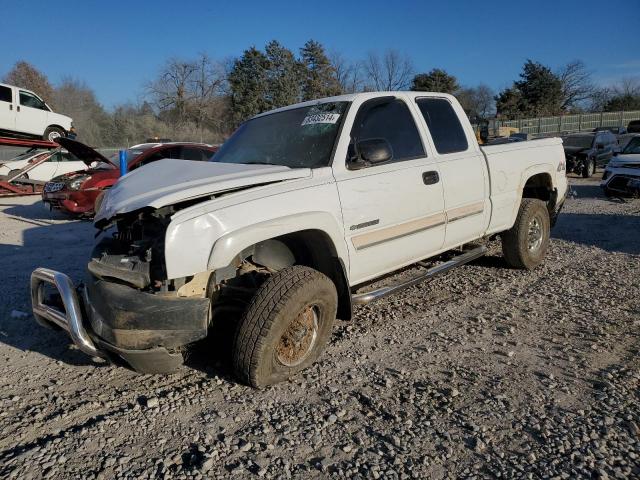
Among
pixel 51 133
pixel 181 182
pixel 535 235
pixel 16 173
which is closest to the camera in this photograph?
pixel 181 182

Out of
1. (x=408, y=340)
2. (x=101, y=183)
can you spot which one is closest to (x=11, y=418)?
(x=408, y=340)

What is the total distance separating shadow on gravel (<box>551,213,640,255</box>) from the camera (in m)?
7.01

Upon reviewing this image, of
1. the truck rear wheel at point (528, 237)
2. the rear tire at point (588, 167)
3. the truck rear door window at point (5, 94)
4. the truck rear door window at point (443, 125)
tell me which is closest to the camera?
the truck rear door window at point (443, 125)

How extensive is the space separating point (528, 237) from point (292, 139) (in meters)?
3.19

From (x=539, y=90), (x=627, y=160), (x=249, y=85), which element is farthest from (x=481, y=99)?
(x=627, y=160)

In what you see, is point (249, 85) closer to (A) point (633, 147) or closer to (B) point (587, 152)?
(B) point (587, 152)

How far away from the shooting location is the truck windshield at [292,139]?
3676 mm

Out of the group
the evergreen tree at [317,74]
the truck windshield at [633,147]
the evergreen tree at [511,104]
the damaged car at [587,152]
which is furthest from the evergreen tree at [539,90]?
the truck windshield at [633,147]

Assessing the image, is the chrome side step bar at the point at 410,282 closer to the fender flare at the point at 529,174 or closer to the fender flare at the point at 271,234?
the fender flare at the point at 271,234

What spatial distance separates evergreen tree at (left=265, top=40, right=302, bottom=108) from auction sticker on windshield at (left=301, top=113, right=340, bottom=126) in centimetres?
4072

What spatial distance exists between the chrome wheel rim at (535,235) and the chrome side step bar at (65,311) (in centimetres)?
471

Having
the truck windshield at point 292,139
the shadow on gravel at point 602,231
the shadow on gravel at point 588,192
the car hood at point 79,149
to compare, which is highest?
the car hood at point 79,149

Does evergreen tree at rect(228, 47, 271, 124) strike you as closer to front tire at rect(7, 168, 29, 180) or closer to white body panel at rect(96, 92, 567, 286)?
front tire at rect(7, 168, 29, 180)

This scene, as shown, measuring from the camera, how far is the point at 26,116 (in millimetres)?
16328
